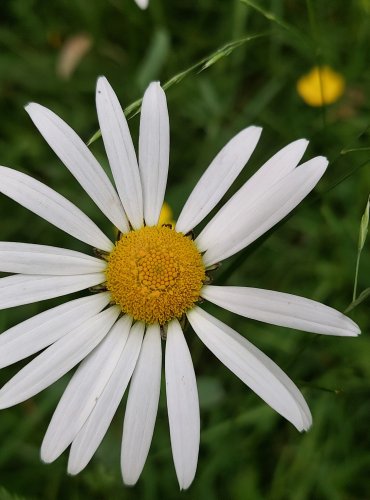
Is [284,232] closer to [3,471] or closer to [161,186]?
[161,186]

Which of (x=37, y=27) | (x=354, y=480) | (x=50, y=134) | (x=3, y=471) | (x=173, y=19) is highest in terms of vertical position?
(x=37, y=27)

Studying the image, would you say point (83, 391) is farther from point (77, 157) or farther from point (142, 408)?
point (77, 157)

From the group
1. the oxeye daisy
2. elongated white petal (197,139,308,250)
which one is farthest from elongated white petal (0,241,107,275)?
elongated white petal (197,139,308,250)

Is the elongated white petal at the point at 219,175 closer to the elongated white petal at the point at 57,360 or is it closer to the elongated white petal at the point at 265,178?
the elongated white petal at the point at 265,178

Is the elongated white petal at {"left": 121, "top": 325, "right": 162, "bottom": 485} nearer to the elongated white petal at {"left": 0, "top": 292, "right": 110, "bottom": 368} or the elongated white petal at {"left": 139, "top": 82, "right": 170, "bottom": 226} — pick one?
the elongated white petal at {"left": 0, "top": 292, "right": 110, "bottom": 368}

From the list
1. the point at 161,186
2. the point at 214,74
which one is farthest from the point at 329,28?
the point at 161,186
